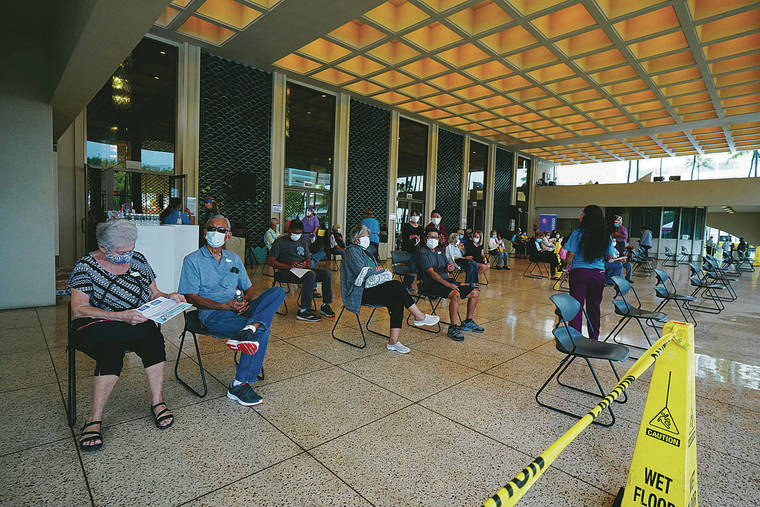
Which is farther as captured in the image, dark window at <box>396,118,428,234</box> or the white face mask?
dark window at <box>396,118,428,234</box>

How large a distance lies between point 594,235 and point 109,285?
4043 mm

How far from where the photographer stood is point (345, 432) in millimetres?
2307

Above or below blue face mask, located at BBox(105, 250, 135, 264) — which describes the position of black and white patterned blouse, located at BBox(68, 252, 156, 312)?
below

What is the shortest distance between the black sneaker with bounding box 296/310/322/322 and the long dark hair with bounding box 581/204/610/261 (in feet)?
10.3

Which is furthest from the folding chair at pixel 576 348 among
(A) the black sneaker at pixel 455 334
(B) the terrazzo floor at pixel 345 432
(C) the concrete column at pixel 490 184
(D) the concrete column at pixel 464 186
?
(C) the concrete column at pixel 490 184

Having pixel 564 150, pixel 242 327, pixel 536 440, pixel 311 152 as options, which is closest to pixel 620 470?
pixel 536 440

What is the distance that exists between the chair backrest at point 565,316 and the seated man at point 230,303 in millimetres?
2066

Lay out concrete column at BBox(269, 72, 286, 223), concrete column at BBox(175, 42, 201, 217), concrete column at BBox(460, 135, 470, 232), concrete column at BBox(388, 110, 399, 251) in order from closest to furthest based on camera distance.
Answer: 1. concrete column at BBox(175, 42, 201, 217)
2. concrete column at BBox(269, 72, 286, 223)
3. concrete column at BBox(388, 110, 399, 251)
4. concrete column at BBox(460, 135, 470, 232)

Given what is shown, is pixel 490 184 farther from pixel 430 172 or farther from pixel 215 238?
pixel 215 238

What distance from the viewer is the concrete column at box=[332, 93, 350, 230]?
37.7 ft

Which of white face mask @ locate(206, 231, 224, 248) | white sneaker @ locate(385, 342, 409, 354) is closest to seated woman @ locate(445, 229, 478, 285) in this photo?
white sneaker @ locate(385, 342, 409, 354)

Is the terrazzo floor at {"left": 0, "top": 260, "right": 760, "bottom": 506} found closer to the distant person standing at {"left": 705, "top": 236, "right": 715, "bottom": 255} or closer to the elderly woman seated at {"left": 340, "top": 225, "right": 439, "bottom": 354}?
the elderly woman seated at {"left": 340, "top": 225, "right": 439, "bottom": 354}

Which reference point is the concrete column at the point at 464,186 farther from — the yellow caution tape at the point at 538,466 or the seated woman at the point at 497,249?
the yellow caution tape at the point at 538,466

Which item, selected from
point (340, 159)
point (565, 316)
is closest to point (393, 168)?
point (340, 159)
